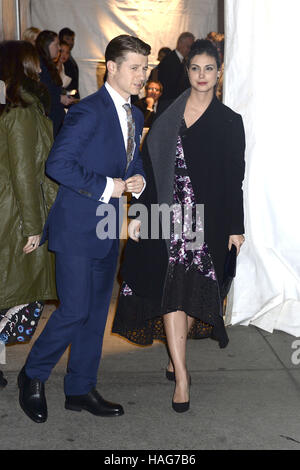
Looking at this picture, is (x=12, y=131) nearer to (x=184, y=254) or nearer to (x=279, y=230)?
(x=184, y=254)

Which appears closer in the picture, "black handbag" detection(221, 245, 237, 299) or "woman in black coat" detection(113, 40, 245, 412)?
"woman in black coat" detection(113, 40, 245, 412)

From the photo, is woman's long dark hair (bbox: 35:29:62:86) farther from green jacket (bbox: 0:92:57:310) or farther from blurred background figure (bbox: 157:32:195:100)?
green jacket (bbox: 0:92:57:310)

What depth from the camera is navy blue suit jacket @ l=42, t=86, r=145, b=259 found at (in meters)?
2.88

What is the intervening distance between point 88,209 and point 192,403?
1.24 meters

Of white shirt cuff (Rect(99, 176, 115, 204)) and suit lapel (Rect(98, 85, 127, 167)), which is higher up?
suit lapel (Rect(98, 85, 127, 167))

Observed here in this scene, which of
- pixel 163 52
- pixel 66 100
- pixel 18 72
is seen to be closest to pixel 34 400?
pixel 18 72

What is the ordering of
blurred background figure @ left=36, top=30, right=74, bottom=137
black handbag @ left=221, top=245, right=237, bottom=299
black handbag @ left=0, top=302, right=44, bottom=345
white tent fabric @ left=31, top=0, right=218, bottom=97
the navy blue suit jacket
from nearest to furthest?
the navy blue suit jacket, black handbag @ left=221, top=245, right=237, bottom=299, black handbag @ left=0, top=302, right=44, bottom=345, blurred background figure @ left=36, top=30, right=74, bottom=137, white tent fabric @ left=31, top=0, right=218, bottom=97

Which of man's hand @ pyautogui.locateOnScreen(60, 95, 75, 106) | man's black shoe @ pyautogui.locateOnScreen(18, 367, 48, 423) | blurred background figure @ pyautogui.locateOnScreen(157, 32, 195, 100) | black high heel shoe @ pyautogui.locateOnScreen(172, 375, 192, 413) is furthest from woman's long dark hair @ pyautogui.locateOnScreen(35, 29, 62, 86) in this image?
black high heel shoe @ pyautogui.locateOnScreen(172, 375, 192, 413)

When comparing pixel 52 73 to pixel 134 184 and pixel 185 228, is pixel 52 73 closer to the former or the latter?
pixel 185 228

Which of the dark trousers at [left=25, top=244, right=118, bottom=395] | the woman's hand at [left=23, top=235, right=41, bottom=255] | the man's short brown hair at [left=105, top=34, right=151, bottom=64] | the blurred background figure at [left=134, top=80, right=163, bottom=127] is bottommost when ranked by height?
the dark trousers at [left=25, top=244, right=118, bottom=395]

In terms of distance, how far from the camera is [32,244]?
3.41 m

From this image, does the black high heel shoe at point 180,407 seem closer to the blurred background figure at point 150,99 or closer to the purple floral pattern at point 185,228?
the purple floral pattern at point 185,228

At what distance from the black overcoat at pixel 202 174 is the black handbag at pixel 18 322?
0.74m

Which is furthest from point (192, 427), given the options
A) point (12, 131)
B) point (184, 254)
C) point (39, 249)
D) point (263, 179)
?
point (263, 179)
